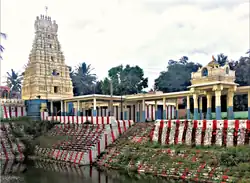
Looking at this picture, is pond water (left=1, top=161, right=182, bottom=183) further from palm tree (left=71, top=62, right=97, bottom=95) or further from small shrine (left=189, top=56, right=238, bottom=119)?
palm tree (left=71, top=62, right=97, bottom=95)

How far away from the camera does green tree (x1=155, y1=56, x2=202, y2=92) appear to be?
1715 inches

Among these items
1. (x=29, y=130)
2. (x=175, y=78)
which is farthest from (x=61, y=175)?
(x=175, y=78)

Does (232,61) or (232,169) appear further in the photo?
(232,61)

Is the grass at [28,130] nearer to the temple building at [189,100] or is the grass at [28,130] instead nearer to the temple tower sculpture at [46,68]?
the temple building at [189,100]

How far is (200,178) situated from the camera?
13.9 m

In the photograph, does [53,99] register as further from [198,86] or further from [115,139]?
[198,86]

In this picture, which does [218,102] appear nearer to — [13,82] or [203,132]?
[203,132]

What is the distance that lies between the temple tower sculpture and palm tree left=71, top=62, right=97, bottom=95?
14.9 m

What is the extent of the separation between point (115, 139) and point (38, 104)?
11414mm

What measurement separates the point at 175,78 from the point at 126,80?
675cm

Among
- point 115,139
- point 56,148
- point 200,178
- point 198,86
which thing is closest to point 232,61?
point 198,86

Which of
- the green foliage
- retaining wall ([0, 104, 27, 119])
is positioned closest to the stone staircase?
the green foliage

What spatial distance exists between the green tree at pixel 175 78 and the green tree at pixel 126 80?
2.32 meters

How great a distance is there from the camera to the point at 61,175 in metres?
16.8
